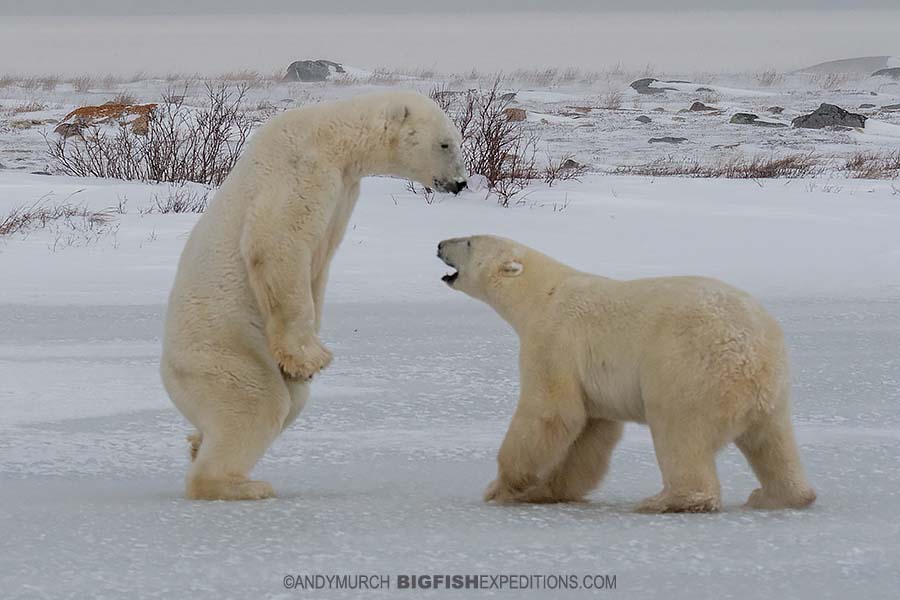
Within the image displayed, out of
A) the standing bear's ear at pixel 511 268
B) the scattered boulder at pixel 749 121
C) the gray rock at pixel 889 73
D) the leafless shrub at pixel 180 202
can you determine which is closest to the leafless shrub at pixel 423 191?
the leafless shrub at pixel 180 202

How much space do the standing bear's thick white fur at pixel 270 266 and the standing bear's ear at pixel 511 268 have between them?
279mm

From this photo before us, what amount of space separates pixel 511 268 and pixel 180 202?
6271 millimetres

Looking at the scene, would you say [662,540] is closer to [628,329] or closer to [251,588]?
[628,329]

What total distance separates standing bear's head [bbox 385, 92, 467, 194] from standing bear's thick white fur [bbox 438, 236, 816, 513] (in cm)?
34

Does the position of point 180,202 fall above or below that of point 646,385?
below

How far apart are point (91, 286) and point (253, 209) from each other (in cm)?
379

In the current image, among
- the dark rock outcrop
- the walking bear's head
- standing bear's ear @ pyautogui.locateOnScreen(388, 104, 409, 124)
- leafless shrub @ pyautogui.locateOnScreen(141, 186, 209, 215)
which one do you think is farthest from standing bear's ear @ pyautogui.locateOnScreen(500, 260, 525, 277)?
the dark rock outcrop

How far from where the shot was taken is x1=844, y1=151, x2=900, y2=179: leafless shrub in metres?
13.1

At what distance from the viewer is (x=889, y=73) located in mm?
44125

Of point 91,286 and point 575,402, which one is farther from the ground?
point 575,402

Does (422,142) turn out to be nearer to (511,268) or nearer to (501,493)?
(511,268)

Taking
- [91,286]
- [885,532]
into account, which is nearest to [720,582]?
[885,532]

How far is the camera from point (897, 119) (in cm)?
2498

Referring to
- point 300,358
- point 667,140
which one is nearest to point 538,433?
point 300,358
